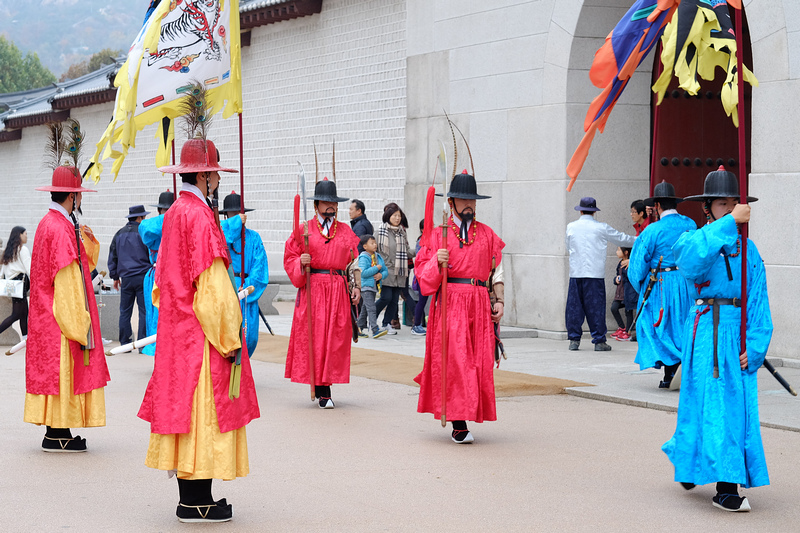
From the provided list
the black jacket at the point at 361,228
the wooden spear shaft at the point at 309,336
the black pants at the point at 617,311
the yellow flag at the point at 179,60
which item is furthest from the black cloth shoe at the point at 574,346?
the yellow flag at the point at 179,60

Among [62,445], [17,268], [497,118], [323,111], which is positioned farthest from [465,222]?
[323,111]

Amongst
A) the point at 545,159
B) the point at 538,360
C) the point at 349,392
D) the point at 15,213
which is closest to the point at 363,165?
the point at 545,159

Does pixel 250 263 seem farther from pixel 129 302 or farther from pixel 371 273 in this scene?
pixel 371 273

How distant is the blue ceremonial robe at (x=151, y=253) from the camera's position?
10398 millimetres

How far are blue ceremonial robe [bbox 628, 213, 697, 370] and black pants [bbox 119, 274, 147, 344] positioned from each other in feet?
18.2

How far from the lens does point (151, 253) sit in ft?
35.6

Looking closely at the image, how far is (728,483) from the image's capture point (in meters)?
5.36

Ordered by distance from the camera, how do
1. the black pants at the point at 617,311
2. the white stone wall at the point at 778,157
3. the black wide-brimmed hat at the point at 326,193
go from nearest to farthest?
1. the black wide-brimmed hat at the point at 326,193
2. the white stone wall at the point at 778,157
3. the black pants at the point at 617,311

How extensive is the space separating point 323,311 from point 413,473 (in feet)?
9.31

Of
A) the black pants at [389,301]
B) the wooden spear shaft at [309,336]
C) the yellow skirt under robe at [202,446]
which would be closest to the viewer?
→ the yellow skirt under robe at [202,446]

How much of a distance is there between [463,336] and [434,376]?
0.35 m

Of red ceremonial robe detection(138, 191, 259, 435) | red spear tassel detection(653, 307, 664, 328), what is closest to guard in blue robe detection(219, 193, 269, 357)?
red spear tassel detection(653, 307, 664, 328)

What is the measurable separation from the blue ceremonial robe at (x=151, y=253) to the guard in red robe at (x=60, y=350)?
3.06 m

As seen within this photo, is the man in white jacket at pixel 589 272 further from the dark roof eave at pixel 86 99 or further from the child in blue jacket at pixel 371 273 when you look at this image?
the dark roof eave at pixel 86 99
